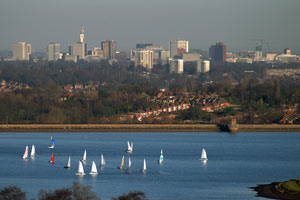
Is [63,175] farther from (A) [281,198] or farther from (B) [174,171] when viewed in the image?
(A) [281,198]

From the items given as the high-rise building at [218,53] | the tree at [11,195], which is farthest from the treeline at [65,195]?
the high-rise building at [218,53]

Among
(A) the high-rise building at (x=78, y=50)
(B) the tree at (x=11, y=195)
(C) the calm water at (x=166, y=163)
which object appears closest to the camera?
(B) the tree at (x=11, y=195)

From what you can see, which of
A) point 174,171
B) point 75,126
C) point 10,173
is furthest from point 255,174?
point 75,126

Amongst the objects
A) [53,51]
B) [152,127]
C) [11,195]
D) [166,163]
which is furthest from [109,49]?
[11,195]

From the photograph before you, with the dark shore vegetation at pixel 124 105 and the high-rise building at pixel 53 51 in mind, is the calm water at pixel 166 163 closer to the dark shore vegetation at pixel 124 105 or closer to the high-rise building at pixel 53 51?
the dark shore vegetation at pixel 124 105

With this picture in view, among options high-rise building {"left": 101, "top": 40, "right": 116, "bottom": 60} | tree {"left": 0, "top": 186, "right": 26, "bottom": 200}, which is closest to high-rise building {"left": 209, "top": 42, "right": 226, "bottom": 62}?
high-rise building {"left": 101, "top": 40, "right": 116, "bottom": 60}

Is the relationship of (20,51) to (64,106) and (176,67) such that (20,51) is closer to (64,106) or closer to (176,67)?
(176,67)
